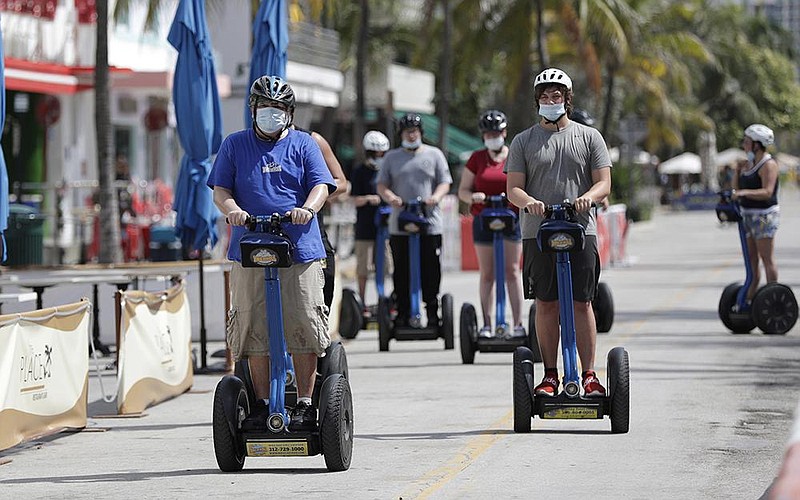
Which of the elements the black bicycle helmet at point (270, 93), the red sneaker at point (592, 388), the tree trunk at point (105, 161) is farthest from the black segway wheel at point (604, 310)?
the black bicycle helmet at point (270, 93)

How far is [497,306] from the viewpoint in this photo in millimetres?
13469

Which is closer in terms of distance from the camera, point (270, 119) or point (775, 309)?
point (270, 119)

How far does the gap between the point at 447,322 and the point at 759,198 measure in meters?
3.25

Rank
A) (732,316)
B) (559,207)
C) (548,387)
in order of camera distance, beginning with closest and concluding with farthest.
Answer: (559,207), (548,387), (732,316)

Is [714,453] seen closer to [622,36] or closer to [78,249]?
[78,249]

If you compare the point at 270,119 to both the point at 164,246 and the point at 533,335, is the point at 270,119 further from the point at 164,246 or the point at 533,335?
the point at 164,246

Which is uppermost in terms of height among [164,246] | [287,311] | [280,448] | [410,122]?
[410,122]

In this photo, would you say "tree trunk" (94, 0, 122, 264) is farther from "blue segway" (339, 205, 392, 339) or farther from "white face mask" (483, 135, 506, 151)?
"white face mask" (483, 135, 506, 151)

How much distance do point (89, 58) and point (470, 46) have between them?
43.7 feet

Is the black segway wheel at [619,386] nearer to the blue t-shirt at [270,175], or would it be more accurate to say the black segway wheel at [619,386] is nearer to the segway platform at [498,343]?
the blue t-shirt at [270,175]

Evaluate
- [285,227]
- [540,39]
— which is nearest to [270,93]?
[285,227]

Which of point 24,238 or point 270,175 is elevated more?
point 270,175

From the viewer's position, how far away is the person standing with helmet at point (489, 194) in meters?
13.6

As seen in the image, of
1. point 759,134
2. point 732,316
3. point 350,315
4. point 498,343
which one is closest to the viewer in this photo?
point 498,343
